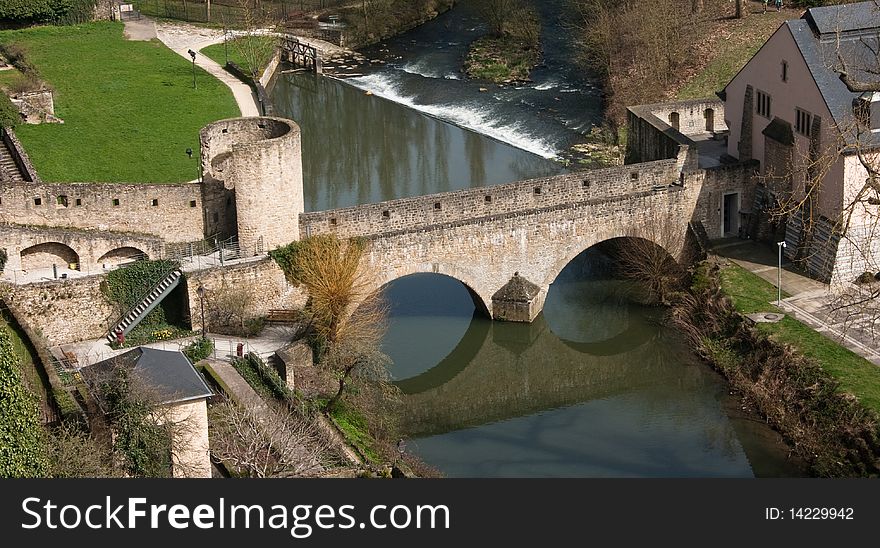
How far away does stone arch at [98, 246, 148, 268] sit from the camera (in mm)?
38281

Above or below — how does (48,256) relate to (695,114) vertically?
below

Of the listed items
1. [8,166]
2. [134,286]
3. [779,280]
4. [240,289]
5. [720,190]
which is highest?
[8,166]

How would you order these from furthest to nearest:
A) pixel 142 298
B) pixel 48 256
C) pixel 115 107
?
1. pixel 115 107
2. pixel 48 256
3. pixel 142 298

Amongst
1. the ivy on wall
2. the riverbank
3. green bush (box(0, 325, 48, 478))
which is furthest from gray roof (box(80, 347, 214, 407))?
the riverbank

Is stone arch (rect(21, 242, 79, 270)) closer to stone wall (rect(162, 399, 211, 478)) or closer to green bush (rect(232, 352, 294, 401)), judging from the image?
green bush (rect(232, 352, 294, 401))

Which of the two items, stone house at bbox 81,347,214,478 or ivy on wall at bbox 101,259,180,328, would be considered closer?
stone house at bbox 81,347,214,478

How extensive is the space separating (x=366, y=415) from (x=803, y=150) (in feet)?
44.0

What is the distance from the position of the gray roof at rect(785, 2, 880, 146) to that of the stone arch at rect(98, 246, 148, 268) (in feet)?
55.5

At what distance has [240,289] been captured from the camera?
37.4m

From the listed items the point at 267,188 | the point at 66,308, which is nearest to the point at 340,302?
the point at 267,188

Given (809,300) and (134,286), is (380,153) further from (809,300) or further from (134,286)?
(809,300)

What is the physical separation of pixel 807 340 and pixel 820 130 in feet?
19.2

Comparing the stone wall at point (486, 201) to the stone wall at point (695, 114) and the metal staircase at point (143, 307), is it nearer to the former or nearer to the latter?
the metal staircase at point (143, 307)

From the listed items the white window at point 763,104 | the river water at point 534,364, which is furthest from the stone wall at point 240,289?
the white window at point 763,104
